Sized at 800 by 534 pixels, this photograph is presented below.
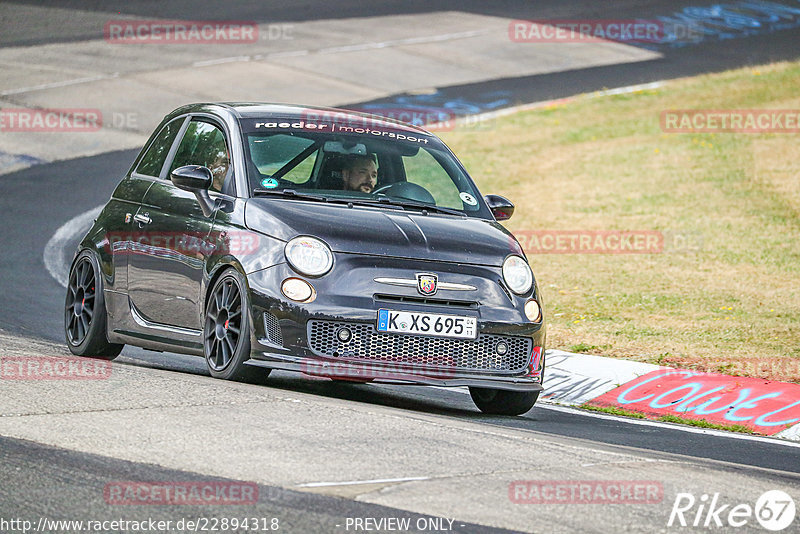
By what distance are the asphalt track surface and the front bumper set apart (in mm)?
308

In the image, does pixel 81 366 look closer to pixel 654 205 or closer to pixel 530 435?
pixel 530 435

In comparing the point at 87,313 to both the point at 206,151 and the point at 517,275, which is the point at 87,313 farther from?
the point at 517,275

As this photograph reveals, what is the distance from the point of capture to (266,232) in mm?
7992

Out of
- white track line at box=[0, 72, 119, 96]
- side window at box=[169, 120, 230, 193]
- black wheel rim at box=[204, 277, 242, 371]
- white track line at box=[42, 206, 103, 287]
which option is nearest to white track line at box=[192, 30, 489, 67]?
white track line at box=[0, 72, 119, 96]

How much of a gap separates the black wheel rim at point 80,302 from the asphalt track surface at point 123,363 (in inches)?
23.5

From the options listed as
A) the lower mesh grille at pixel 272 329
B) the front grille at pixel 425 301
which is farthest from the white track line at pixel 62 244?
the front grille at pixel 425 301

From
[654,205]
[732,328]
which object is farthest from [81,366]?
[654,205]

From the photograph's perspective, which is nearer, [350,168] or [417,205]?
[417,205]

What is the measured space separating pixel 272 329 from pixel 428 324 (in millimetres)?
902

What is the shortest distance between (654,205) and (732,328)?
24.9 feet

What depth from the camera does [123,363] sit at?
30.4 feet
